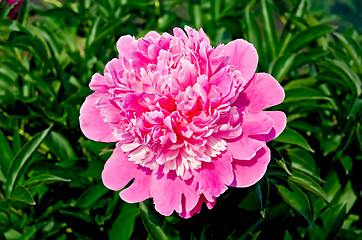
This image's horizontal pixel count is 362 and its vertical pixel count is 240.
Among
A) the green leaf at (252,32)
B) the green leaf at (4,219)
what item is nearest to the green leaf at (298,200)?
the green leaf at (252,32)

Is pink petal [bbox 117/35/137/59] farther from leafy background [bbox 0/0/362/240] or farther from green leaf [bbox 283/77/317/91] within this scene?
green leaf [bbox 283/77/317/91]

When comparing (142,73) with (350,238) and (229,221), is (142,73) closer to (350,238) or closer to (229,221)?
(229,221)

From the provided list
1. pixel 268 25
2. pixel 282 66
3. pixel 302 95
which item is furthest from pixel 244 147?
pixel 268 25

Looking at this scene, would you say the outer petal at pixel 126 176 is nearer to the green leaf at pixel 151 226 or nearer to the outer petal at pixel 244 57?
the green leaf at pixel 151 226

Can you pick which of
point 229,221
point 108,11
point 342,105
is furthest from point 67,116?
point 342,105

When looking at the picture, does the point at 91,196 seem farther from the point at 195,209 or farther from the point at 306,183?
the point at 306,183

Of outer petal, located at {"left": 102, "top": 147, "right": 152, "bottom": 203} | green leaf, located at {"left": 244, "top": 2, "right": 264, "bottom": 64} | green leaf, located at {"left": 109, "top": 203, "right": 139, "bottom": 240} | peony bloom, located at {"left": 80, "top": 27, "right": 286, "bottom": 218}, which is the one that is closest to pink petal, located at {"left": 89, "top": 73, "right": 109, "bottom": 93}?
peony bloom, located at {"left": 80, "top": 27, "right": 286, "bottom": 218}
